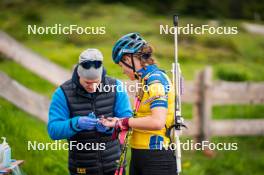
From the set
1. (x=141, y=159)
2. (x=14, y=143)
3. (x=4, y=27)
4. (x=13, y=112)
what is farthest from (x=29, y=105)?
(x=4, y=27)

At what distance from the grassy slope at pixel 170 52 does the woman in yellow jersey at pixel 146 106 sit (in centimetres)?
339

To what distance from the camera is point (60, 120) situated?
489 centimetres

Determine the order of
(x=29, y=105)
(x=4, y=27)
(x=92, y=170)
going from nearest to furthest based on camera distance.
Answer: (x=92, y=170) → (x=29, y=105) → (x=4, y=27)

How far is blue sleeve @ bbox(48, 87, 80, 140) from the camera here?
4.84 m

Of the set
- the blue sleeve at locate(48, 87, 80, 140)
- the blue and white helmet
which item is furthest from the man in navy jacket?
the blue and white helmet

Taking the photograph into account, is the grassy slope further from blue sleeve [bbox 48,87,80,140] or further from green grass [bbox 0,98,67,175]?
blue sleeve [bbox 48,87,80,140]

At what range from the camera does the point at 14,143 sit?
22.5 feet

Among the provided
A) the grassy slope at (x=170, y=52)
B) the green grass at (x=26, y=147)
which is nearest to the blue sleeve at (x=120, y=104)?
the green grass at (x=26, y=147)

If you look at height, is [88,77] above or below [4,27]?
below

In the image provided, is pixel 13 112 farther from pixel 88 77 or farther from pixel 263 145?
pixel 263 145

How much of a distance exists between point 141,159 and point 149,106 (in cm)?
44

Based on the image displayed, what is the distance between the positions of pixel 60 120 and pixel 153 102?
842mm

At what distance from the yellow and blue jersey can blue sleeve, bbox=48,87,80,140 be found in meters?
0.51

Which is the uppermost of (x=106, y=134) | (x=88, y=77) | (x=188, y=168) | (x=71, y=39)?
(x=71, y=39)
